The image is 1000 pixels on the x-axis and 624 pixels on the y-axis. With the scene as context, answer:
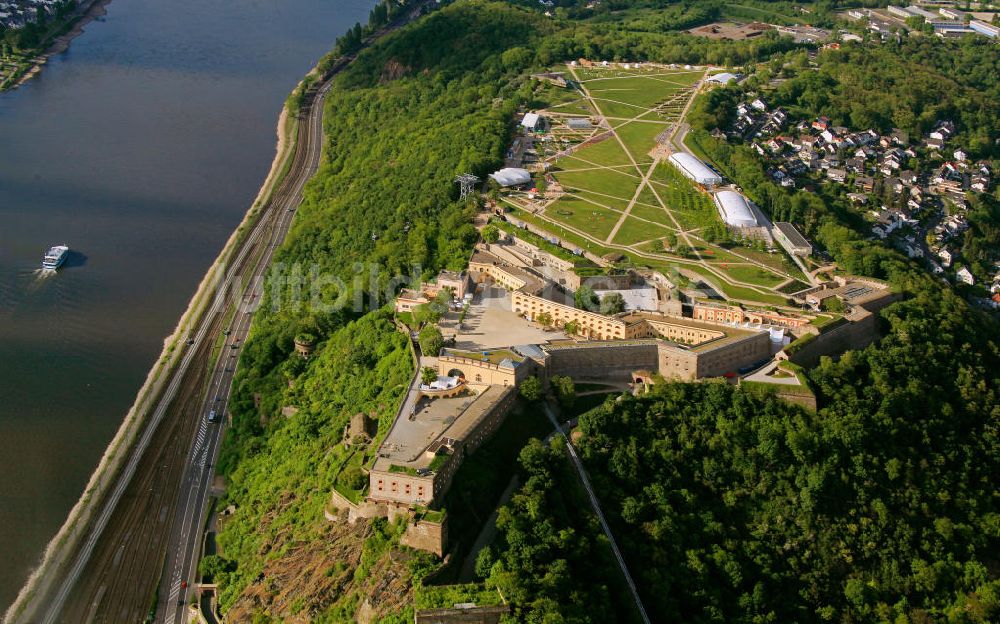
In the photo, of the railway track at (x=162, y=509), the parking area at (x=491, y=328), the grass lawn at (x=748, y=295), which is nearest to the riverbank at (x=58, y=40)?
the railway track at (x=162, y=509)

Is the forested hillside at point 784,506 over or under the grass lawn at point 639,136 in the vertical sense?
under

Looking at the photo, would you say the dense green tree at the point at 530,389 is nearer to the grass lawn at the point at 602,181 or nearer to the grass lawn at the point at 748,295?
the grass lawn at the point at 748,295

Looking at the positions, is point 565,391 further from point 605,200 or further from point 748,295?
point 605,200

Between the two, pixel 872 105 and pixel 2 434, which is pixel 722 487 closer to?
pixel 2 434

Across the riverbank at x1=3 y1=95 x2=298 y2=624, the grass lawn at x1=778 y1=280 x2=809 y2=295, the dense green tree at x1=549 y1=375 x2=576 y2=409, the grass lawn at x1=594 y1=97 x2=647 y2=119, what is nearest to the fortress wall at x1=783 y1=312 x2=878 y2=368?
the grass lawn at x1=778 y1=280 x2=809 y2=295

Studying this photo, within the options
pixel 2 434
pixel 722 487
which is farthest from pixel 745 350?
pixel 2 434
